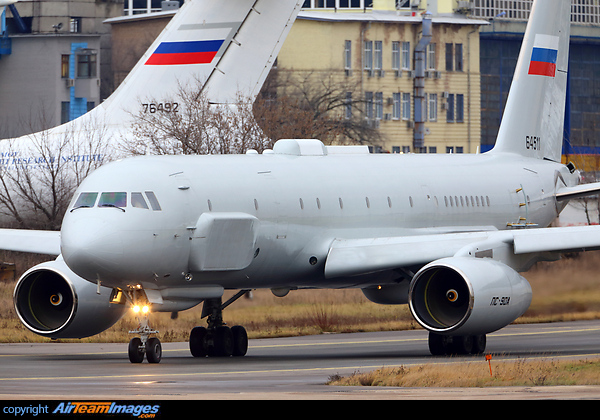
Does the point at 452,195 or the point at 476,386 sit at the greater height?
the point at 452,195

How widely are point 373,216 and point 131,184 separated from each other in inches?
287

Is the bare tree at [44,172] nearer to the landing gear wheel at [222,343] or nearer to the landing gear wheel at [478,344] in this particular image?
the landing gear wheel at [222,343]

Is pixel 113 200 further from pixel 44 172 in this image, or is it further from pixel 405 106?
pixel 405 106

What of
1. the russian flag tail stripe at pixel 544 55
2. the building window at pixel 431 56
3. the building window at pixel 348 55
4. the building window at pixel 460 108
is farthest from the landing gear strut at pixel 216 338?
the building window at pixel 460 108

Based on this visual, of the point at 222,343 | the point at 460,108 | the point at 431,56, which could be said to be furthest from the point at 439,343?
the point at 460,108

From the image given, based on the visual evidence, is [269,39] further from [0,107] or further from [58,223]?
[0,107]

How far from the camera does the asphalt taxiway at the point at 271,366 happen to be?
727 inches

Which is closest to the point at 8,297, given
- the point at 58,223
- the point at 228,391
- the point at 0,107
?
the point at 58,223

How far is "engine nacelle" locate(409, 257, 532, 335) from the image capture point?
86.7 ft

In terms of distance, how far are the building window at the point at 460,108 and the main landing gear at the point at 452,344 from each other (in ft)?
277

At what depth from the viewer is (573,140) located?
349 feet

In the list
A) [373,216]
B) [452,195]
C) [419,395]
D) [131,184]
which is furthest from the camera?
[452,195]

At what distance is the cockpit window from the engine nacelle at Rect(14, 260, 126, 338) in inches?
127

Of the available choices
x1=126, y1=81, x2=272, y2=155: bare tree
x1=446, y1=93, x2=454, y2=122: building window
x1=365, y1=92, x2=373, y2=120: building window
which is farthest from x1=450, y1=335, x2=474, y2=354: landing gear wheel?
x1=446, y1=93, x2=454, y2=122: building window
